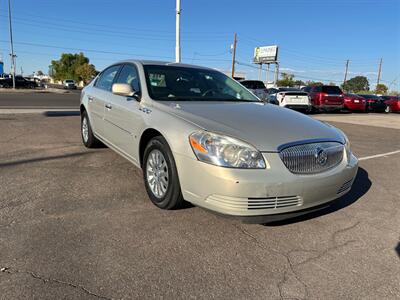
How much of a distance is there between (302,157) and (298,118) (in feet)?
2.89

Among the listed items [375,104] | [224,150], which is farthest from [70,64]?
[224,150]

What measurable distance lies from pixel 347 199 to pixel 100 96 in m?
3.71

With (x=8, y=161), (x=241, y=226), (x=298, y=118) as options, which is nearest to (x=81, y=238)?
(x=241, y=226)

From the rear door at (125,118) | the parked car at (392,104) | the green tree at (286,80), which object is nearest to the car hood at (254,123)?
the rear door at (125,118)

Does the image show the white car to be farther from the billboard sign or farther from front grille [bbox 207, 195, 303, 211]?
the billboard sign

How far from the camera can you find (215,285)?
2328 mm

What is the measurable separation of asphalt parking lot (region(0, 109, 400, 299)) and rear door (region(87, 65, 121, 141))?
41.0 inches

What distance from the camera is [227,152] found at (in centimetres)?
278

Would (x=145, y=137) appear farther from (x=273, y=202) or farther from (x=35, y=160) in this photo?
(x=35, y=160)

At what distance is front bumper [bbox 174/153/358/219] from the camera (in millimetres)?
2682

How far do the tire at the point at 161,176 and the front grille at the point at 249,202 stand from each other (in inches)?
19.5

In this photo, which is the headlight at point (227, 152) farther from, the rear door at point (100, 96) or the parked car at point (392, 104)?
the parked car at point (392, 104)

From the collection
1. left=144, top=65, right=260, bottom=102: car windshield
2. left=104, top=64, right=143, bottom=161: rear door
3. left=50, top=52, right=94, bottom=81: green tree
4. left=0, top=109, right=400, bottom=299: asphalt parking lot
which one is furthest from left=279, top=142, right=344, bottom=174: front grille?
left=50, top=52, right=94, bottom=81: green tree

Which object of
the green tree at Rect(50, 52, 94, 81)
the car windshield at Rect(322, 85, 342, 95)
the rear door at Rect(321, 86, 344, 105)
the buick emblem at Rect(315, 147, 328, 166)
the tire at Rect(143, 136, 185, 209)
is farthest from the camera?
the green tree at Rect(50, 52, 94, 81)
